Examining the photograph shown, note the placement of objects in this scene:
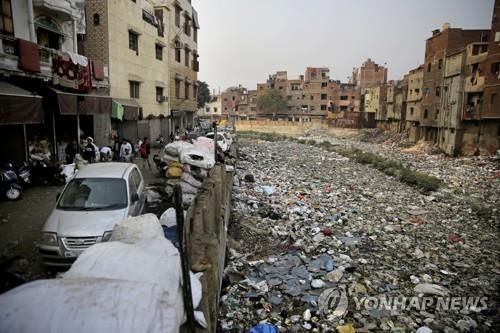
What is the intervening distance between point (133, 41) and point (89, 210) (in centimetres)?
1555

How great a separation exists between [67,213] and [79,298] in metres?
3.63

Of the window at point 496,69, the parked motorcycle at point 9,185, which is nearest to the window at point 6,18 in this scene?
the parked motorcycle at point 9,185

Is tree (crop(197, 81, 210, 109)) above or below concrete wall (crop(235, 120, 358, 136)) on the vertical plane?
above

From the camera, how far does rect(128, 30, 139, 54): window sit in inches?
704

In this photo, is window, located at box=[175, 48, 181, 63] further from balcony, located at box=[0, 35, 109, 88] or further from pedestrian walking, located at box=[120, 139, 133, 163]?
balcony, located at box=[0, 35, 109, 88]

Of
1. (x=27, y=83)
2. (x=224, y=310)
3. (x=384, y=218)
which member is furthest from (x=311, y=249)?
(x=27, y=83)

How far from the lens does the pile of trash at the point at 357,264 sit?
16.3 ft

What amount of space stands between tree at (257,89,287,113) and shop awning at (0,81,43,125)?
185 ft

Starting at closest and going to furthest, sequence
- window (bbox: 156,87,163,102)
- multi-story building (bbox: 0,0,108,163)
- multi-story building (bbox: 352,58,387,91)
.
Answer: multi-story building (bbox: 0,0,108,163) < window (bbox: 156,87,163,102) < multi-story building (bbox: 352,58,387,91)

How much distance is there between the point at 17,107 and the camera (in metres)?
8.26

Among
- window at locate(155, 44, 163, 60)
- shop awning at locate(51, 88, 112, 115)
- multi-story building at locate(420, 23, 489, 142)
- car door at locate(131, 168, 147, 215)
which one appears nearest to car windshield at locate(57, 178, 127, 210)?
car door at locate(131, 168, 147, 215)

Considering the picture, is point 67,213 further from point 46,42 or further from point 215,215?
point 46,42

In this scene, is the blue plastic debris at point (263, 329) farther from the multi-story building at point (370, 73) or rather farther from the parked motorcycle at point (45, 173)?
the multi-story building at point (370, 73)

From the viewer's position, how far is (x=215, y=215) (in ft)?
22.3
